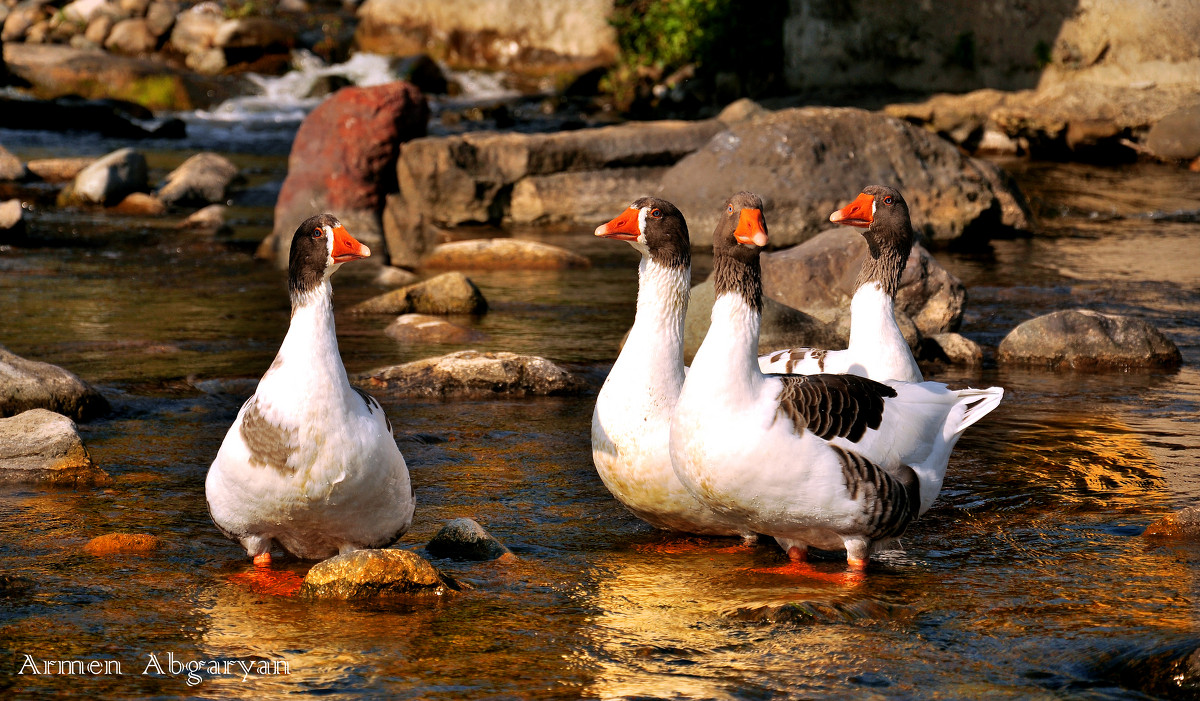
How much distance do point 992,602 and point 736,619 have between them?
1.13 meters

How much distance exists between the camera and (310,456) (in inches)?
214

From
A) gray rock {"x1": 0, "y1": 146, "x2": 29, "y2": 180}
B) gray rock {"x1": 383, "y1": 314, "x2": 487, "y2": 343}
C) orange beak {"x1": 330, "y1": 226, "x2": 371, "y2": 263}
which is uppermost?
gray rock {"x1": 0, "y1": 146, "x2": 29, "y2": 180}

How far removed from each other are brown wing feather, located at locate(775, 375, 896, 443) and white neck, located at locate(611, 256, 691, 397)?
664mm

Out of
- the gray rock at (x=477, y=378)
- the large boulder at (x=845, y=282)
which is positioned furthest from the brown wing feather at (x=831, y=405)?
the large boulder at (x=845, y=282)

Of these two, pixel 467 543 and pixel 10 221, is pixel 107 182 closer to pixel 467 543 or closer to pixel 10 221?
pixel 10 221

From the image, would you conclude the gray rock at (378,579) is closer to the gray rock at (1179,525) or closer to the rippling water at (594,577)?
the rippling water at (594,577)

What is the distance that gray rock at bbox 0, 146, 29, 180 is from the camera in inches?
891

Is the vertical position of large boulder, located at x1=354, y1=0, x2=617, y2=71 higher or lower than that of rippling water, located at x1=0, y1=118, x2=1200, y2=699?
higher

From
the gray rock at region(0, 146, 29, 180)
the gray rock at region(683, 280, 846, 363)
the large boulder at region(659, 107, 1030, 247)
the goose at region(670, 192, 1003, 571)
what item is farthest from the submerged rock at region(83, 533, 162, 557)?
the gray rock at region(0, 146, 29, 180)

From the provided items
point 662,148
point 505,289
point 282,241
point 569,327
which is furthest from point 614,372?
point 662,148

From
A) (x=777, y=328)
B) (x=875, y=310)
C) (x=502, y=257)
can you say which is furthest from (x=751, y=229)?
(x=502, y=257)

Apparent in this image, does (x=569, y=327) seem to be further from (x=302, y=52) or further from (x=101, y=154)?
(x=302, y=52)

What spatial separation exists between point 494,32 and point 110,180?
20792mm

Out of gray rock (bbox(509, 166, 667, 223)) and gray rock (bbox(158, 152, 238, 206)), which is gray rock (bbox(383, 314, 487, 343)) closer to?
gray rock (bbox(509, 166, 667, 223))
